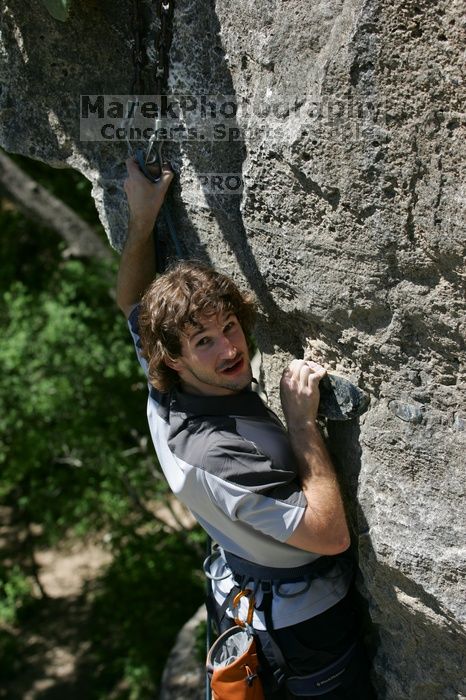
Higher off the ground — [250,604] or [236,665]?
[250,604]

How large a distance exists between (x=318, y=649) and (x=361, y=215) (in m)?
1.32

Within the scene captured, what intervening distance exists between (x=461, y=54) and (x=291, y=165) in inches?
21.2

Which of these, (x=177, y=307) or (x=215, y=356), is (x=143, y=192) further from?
(x=215, y=356)

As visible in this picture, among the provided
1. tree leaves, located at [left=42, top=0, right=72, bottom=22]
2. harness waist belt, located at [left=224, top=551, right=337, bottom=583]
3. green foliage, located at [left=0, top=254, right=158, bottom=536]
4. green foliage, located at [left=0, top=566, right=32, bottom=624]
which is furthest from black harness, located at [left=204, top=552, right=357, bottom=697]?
green foliage, located at [left=0, top=566, right=32, bottom=624]

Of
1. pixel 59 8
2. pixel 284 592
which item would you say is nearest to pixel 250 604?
pixel 284 592

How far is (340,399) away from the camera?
2.37m

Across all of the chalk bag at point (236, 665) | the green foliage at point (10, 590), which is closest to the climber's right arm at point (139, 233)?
the chalk bag at point (236, 665)

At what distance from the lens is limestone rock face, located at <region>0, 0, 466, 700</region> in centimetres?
192

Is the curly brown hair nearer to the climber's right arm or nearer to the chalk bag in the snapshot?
the climber's right arm

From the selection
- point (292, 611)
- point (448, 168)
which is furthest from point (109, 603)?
point (448, 168)

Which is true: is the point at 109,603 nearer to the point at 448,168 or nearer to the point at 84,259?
the point at 84,259

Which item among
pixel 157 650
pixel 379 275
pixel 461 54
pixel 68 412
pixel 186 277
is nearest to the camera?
pixel 461 54

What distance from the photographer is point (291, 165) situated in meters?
2.19

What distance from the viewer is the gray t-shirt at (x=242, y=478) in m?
2.19
